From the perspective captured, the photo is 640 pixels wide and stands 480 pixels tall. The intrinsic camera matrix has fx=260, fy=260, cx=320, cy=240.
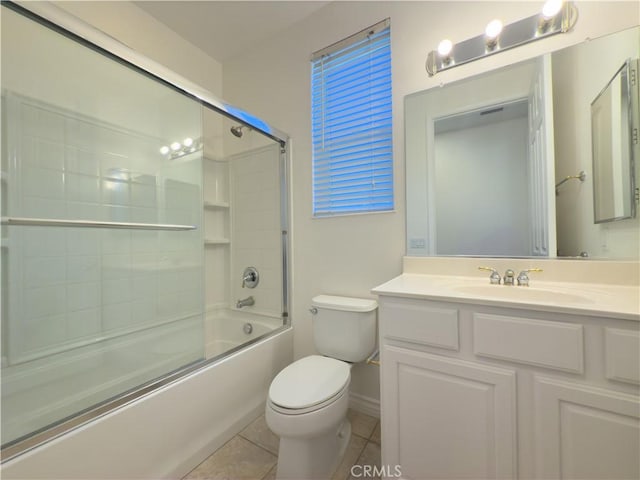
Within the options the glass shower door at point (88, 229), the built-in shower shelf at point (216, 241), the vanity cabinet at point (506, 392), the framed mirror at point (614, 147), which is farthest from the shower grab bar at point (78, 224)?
the framed mirror at point (614, 147)

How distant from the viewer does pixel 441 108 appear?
1.39m

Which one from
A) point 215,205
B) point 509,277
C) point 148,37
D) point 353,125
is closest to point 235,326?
point 215,205

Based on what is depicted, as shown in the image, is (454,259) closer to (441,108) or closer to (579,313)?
(579,313)

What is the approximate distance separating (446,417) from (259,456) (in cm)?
93

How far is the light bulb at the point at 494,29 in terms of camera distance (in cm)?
122

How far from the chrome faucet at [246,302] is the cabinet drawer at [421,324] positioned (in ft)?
4.17


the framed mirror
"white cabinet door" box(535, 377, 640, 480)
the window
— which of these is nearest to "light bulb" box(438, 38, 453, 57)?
the window

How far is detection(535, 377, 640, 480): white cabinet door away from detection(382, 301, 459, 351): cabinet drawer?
0.87 feet

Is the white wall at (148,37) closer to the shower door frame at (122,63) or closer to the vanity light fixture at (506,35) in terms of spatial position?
the shower door frame at (122,63)

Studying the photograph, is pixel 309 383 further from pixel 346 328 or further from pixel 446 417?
pixel 446 417

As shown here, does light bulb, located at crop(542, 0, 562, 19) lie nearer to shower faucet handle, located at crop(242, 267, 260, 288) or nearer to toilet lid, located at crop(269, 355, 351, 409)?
toilet lid, located at crop(269, 355, 351, 409)

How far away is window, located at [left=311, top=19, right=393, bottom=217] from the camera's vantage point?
1.55m

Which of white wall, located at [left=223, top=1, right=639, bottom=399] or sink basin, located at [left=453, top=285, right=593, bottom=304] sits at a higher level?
white wall, located at [left=223, top=1, right=639, bottom=399]

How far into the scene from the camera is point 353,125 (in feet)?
5.38
